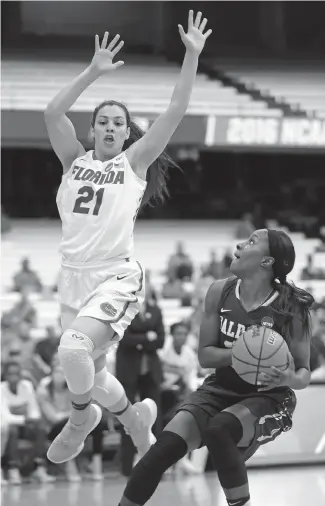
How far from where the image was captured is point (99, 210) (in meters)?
4.80

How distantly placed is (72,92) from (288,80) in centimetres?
1240

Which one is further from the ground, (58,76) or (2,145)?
(58,76)

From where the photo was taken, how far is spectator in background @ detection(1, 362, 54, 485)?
8094mm

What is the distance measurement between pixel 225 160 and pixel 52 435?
8895mm

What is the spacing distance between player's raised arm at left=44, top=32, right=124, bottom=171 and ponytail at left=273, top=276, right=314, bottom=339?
1.33 meters

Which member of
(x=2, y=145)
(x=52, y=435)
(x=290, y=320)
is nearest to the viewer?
(x=290, y=320)

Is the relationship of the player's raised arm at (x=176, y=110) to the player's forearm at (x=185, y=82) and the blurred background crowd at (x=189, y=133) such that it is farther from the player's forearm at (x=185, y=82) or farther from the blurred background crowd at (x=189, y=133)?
the blurred background crowd at (x=189, y=133)

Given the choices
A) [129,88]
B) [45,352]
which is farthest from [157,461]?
[129,88]

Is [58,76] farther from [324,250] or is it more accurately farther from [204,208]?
[324,250]

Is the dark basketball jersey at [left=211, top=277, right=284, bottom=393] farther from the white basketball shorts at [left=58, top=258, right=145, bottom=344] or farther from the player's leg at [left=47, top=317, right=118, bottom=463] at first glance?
the player's leg at [left=47, top=317, right=118, bottom=463]

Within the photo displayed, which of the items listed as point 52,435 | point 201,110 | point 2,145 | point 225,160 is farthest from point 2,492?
point 225,160

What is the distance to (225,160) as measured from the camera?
640 inches

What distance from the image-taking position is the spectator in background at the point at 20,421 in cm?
809

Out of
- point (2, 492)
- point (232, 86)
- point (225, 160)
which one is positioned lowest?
point (2, 492)
